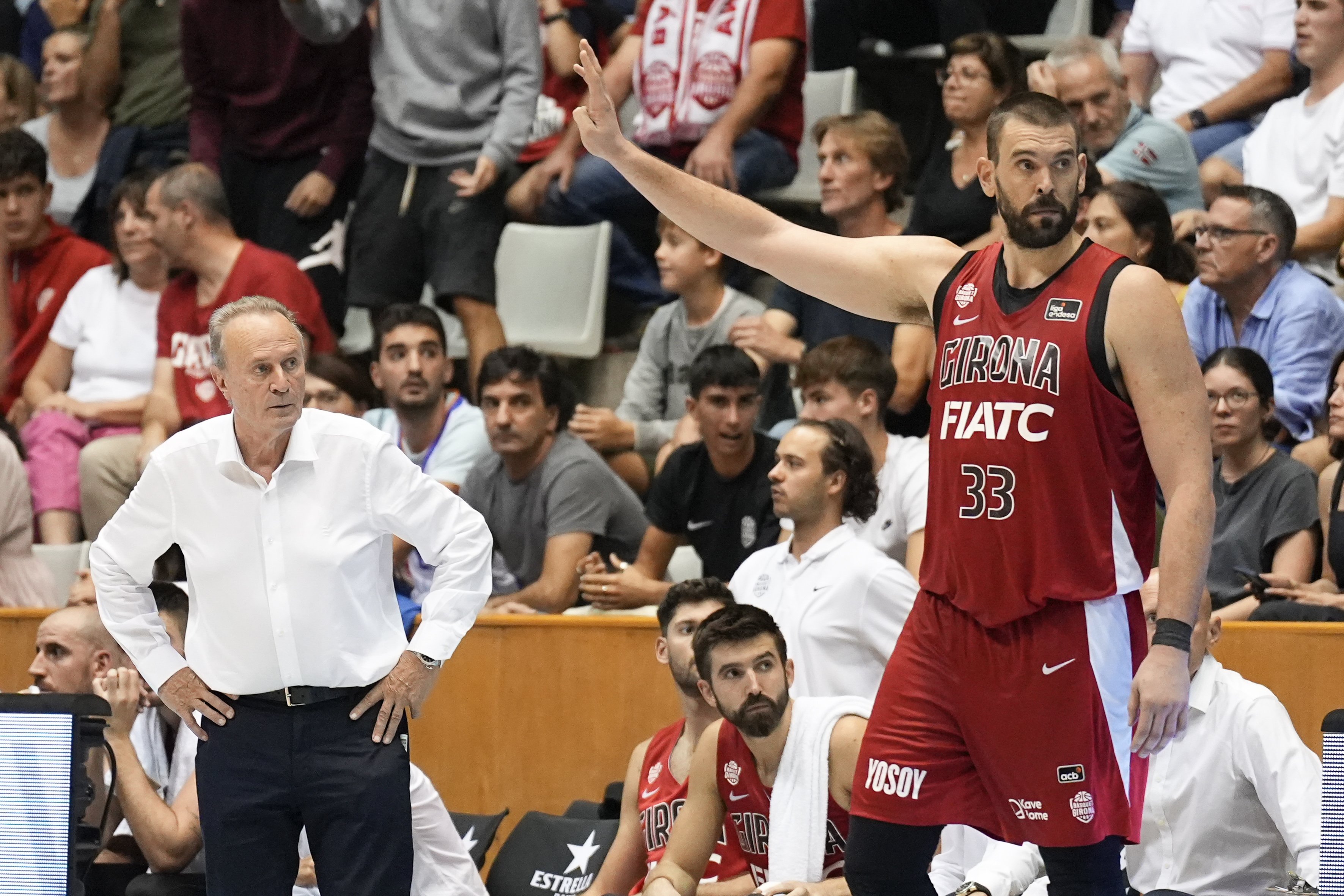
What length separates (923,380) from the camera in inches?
249

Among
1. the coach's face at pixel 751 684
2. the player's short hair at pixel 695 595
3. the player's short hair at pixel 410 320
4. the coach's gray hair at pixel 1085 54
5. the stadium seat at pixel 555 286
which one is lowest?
the coach's face at pixel 751 684

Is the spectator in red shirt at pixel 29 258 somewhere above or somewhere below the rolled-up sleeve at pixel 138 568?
above

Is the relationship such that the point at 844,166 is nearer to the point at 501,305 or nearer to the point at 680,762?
the point at 501,305

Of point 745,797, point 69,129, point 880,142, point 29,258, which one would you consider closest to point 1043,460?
point 745,797

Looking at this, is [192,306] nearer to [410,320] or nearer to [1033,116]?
[410,320]

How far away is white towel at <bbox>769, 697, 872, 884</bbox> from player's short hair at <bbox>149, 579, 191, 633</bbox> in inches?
71.7

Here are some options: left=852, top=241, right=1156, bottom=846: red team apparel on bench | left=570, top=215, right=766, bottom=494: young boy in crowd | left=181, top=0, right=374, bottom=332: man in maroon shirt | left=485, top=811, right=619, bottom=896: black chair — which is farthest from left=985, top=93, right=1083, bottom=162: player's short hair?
left=181, top=0, right=374, bottom=332: man in maroon shirt

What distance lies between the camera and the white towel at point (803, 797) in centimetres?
435

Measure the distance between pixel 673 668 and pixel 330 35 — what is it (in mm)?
4021

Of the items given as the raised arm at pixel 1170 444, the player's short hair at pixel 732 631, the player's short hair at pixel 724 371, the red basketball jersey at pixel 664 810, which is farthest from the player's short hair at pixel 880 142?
the raised arm at pixel 1170 444

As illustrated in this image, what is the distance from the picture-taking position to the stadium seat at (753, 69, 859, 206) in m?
7.59

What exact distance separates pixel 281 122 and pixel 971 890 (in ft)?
17.9

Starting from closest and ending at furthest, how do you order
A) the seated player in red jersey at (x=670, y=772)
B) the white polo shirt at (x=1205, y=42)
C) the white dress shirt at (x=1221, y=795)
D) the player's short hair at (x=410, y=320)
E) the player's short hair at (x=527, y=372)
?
the white dress shirt at (x=1221, y=795), the seated player in red jersey at (x=670, y=772), the player's short hair at (x=527, y=372), the player's short hair at (x=410, y=320), the white polo shirt at (x=1205, y=42)

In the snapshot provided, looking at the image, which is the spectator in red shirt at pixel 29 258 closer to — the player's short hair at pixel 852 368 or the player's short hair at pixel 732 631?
the player's short hair at pixel 852 368
